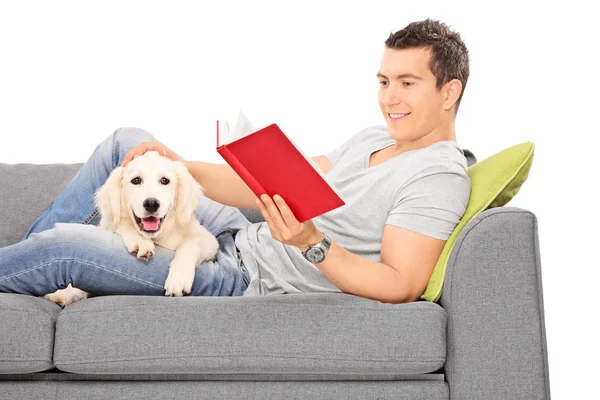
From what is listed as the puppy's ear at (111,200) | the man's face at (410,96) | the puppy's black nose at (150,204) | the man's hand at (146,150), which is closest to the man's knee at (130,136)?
the man's hand at (146,150)

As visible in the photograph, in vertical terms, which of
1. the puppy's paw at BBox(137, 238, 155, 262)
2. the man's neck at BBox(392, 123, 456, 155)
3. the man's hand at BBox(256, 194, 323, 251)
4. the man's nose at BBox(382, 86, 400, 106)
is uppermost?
the man's nose at BBox(382, 86, 400, 106)

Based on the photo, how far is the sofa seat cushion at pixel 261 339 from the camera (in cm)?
221

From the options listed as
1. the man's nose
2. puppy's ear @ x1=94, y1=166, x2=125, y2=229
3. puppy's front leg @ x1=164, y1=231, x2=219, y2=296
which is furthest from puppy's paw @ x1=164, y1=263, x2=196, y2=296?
the man's nose

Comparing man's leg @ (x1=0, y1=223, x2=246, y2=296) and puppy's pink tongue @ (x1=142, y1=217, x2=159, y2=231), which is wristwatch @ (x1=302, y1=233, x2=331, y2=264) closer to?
man's leg @ (x1=0, y1=223, x2=246, y2=296)

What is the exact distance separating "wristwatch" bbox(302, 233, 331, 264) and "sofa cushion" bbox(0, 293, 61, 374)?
0.81 m

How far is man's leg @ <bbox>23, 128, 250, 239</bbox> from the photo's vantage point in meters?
2.97

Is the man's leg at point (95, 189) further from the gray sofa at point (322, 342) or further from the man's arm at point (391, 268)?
the man's arm at point (391, 268)

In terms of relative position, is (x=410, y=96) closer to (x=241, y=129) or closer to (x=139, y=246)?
(x=241, y=129)

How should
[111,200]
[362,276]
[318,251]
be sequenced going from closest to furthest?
[318,251], [362,276], [111,200]

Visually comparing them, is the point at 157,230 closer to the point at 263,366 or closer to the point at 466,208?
the point at 263,366

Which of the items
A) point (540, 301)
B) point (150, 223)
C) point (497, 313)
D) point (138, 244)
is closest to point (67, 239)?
point (138, 244)

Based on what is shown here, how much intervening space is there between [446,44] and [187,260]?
112 cm

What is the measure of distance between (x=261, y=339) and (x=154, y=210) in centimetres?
69

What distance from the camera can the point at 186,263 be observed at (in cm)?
250
